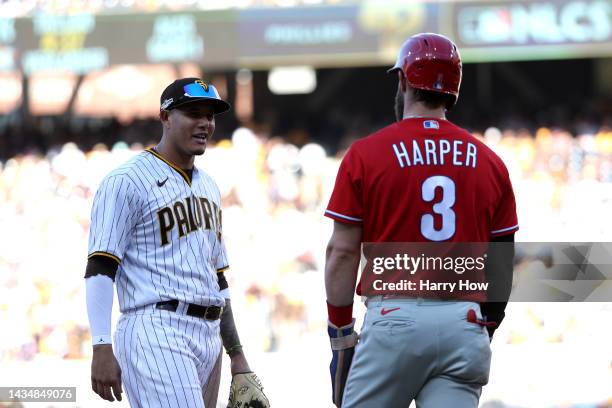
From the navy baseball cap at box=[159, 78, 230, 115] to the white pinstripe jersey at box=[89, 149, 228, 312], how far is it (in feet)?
0.67

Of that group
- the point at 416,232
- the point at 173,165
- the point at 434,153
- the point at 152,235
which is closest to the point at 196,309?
the point at 152,235

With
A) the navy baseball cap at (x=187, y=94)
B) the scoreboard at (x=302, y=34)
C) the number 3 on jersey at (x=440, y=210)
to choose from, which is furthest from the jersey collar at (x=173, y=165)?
the scoreboard at (x=302, y=34)

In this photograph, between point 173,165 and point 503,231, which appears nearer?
point 503,231

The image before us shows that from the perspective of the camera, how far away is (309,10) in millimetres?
9078

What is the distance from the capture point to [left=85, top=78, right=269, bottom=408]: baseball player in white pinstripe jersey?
124 inches

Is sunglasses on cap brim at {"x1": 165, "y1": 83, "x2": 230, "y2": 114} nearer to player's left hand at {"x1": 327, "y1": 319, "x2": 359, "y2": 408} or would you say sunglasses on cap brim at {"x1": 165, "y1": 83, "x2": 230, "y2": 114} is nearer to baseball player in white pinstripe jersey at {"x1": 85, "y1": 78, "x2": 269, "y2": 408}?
baseball player in white pinstripe jersey at {"x1": 85, "y1": 78, "x2": 269, "y2": 408}

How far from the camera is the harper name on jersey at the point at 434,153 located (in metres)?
2.85

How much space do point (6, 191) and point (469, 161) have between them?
24.0 feet

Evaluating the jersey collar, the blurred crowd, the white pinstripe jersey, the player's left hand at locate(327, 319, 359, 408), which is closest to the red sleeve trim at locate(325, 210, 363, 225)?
the player's left hand at locate(327, 319, 359, 408)

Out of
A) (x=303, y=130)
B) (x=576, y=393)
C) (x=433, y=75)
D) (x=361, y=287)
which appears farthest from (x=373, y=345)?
(x=303, y=130)

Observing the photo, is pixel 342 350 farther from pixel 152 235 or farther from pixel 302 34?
pixel 302 34

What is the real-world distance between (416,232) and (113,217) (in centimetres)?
101

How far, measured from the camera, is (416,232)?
2822mm

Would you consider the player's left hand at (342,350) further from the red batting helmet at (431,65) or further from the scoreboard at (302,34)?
the scoreboard at (302,34)
